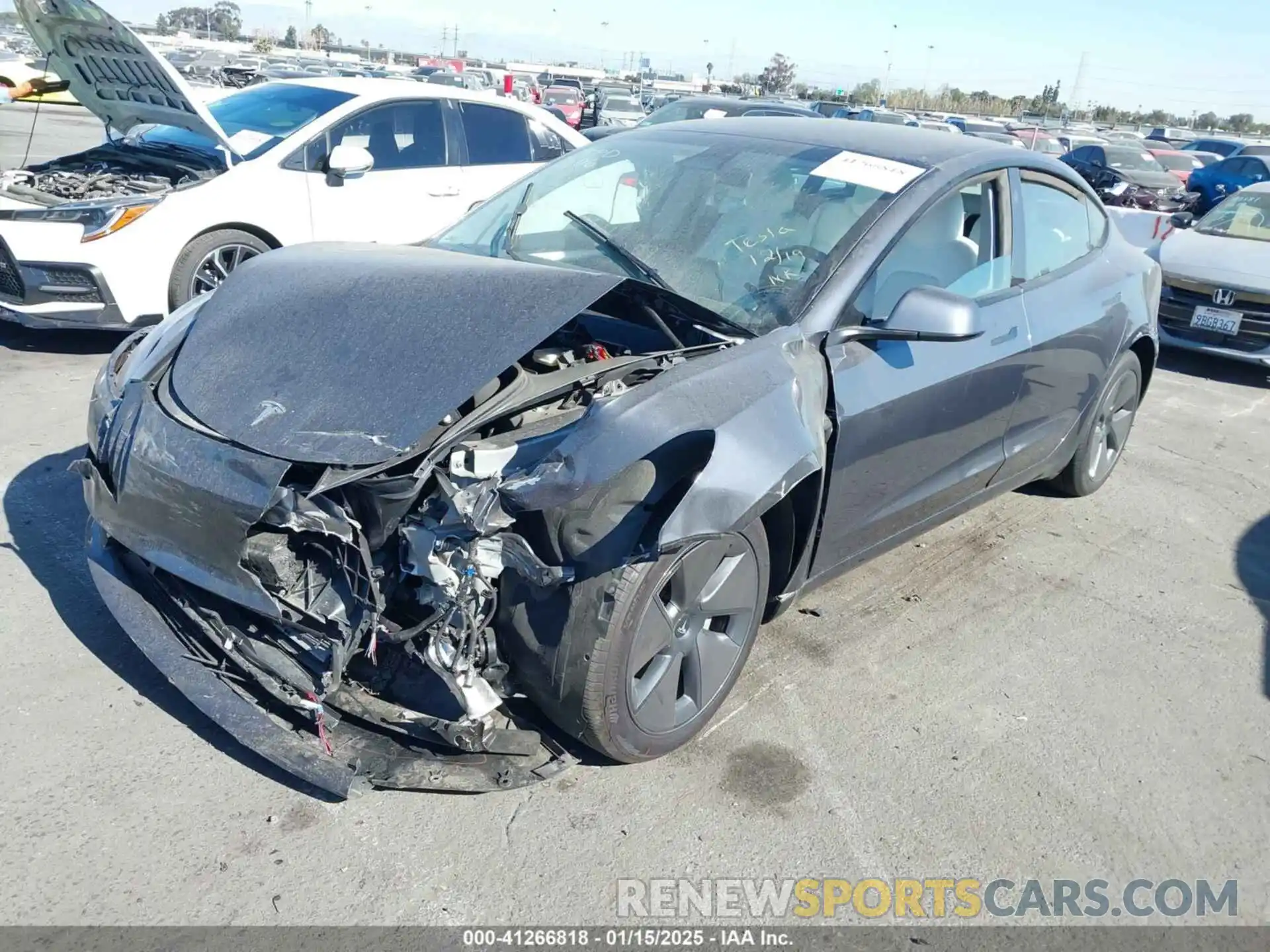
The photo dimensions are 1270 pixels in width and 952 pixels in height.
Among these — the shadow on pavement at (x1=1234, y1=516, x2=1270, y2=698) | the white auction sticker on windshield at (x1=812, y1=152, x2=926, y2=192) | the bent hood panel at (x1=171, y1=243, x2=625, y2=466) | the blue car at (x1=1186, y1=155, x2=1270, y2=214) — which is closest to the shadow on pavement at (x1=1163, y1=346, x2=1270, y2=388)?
the shadow on pavement at (x1=1234, y1=516, x2=1270, y2=698)

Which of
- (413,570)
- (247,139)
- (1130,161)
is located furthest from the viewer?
(1130,161)

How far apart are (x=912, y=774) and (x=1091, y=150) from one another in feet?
67.0

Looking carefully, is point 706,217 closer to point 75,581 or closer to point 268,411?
point 268,411

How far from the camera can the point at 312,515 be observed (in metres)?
2.45

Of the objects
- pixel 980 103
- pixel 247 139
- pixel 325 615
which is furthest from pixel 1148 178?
pixel 980 103

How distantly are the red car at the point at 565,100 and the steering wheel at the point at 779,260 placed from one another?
23.6 m

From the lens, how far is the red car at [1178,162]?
2271 centimetres

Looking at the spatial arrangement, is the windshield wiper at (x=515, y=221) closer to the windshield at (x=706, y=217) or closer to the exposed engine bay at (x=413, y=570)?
the windshield at (x=706, y=217)

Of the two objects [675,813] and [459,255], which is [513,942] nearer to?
[675,813]

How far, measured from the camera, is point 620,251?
3553mm

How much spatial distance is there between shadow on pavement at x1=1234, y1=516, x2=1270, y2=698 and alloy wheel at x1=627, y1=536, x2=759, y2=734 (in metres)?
2.24

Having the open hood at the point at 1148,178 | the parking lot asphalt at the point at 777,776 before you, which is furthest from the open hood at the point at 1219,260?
the open hood at the point at 1148,178

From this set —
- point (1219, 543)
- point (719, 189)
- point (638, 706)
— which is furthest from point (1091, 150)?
point (638, 706)

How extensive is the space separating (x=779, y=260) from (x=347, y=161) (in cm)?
411
